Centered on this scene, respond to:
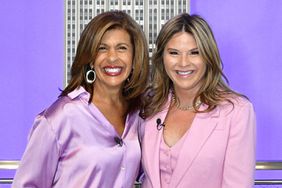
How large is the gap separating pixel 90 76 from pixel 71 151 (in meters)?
0.33

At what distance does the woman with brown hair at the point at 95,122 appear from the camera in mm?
1721

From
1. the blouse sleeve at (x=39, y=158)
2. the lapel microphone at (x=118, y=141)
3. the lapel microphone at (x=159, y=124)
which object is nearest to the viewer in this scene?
the blouse sleeve at (x=39, y=158)

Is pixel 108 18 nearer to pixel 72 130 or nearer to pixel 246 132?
pixel 72 130

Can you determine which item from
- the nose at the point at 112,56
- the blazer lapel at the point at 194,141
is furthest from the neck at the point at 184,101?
the nose at the point at 112,56

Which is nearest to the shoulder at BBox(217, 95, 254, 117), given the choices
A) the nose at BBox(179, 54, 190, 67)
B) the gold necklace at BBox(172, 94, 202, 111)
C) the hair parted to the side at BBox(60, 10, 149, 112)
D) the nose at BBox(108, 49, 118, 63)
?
the gold necklace at BBox(172, 94, 202, 111)

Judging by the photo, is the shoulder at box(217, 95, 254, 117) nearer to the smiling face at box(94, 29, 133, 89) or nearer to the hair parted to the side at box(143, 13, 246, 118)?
the hair parted to the side at box(143, 13, 246, 118)

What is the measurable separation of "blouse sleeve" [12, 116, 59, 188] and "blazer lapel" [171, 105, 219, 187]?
19.1 inches

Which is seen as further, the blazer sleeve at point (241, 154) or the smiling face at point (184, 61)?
the smiling face at point (184, 61)

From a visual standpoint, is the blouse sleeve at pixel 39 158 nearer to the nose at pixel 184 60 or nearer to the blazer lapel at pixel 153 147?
the blazer lapel at pixel 153 147

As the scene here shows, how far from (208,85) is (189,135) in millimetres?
244

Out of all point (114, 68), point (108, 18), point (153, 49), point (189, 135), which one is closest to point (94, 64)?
point (114, 68)

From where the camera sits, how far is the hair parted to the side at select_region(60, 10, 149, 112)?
5.87ft

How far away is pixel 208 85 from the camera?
1.90 meters

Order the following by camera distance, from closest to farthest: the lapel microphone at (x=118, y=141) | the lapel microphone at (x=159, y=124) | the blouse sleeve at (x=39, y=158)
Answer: the blouse sleeve at (x=39, y=158), the lapel microphone at (x=118, y=141), the lapel microphone at (x=159, y=124)
